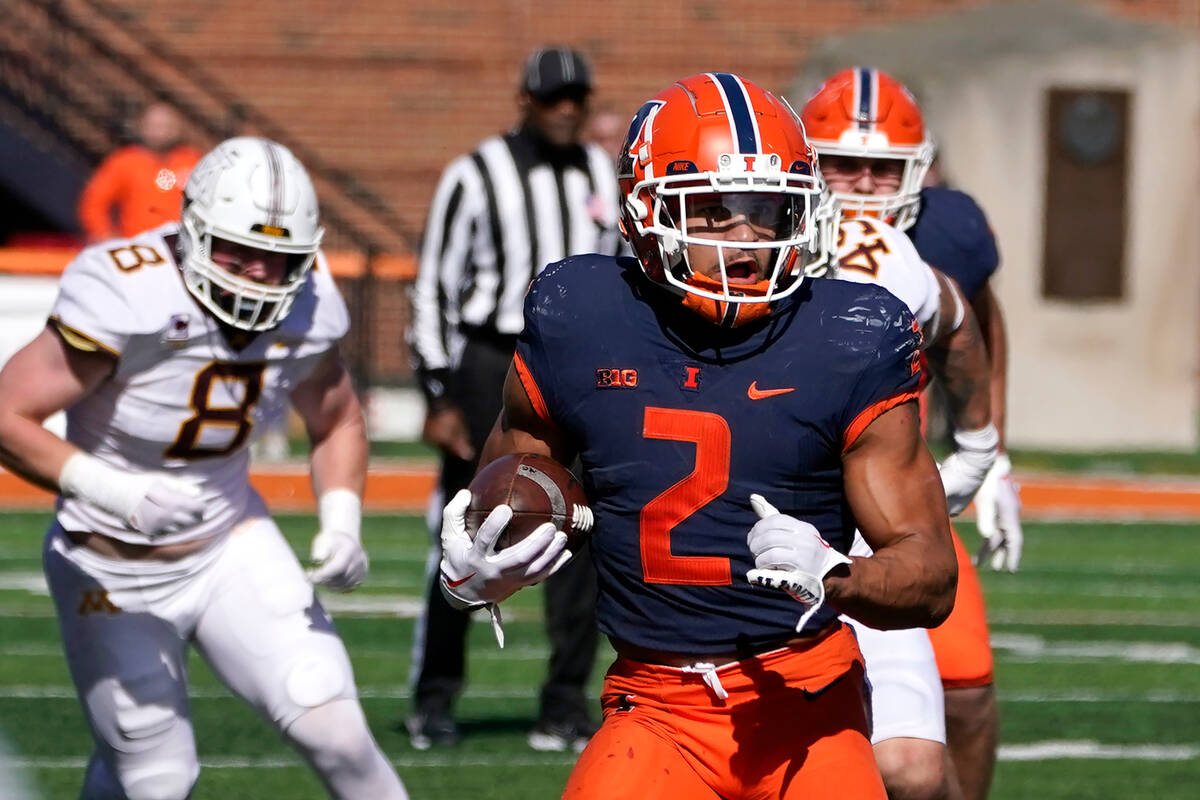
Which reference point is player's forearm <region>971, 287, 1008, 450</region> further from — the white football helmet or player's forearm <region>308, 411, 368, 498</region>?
the white football helmet

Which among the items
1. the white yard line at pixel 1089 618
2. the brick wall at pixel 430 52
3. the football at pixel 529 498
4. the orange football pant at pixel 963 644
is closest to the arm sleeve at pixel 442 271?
the orange football pant at pixel 963 644

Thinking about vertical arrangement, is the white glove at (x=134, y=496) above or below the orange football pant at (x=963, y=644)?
above

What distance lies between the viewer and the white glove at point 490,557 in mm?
3072

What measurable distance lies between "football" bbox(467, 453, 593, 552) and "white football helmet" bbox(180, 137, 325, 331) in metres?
1.24

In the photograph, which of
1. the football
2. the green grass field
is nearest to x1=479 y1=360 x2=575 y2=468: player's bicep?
the football

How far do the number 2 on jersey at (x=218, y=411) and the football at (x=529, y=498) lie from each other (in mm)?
1298

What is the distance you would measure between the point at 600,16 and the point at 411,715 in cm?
1153

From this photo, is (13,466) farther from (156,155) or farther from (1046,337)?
(1046,337)

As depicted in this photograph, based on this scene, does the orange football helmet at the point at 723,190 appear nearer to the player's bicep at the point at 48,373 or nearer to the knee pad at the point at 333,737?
the knee pad at the point at 333,737

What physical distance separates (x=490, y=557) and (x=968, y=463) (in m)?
1.59

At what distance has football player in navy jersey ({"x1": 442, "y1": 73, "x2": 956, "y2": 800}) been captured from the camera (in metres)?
3.14

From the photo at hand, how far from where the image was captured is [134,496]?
4.15m

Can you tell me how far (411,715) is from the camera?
6016 millimetres

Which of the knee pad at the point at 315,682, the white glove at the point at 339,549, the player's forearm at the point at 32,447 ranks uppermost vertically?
the player's forearm at the point at 32,447
